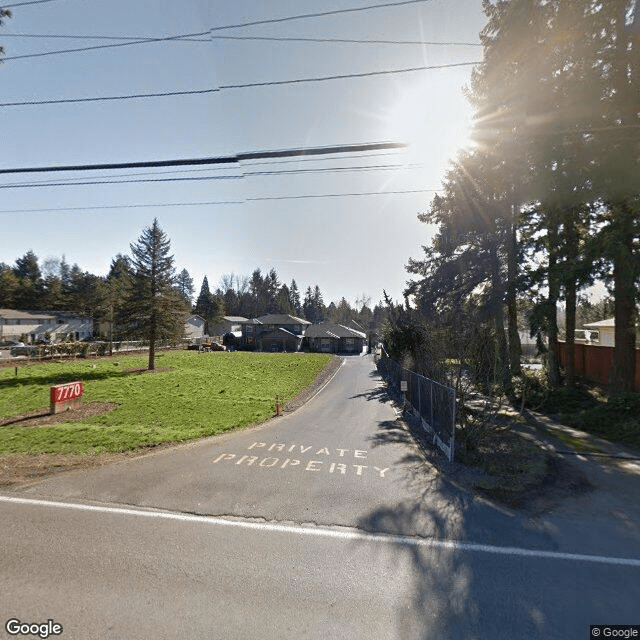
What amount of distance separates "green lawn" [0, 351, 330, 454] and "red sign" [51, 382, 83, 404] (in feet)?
4.92

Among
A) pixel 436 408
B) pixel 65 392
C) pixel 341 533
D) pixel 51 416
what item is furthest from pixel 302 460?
pixel 65 392

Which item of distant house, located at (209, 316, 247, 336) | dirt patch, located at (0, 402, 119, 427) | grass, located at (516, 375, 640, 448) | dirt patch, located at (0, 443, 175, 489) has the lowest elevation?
dirt patch, located at (0, 402, 119, 427)

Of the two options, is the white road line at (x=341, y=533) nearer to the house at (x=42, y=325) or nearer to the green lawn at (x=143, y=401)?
the green lawn at (x=143, y=401)

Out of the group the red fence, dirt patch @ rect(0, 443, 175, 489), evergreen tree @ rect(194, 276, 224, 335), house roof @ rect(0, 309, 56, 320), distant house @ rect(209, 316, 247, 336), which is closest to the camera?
dirt patch @ rect(0, 443, 175, 489)

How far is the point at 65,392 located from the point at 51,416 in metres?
1.09

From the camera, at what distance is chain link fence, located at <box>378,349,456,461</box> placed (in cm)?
904

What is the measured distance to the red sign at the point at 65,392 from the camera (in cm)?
1327

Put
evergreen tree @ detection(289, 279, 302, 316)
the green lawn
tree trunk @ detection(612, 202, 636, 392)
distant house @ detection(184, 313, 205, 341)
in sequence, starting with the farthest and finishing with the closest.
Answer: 1. evergreen tree @ detection(289, 279, 302, 316)
2. distant house @ detection(184, 313, 205, 341)
3. tree trunk @ detection(612, 202, 636, 392)
4. the green lawn

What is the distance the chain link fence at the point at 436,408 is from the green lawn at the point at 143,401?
6105mm

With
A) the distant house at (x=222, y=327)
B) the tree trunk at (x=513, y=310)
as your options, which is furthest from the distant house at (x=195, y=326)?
the tree trunk at (x=513, y=310)

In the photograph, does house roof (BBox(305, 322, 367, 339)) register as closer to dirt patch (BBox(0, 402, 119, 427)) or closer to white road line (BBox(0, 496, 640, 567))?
dirt patch (BBox(0, 402, 119, 427))

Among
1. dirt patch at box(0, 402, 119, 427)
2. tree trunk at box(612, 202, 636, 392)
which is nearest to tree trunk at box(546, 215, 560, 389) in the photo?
tree trunk at box(612, 202, 636, 392)

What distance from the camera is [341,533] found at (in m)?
5.43

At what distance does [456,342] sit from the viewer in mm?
9844
